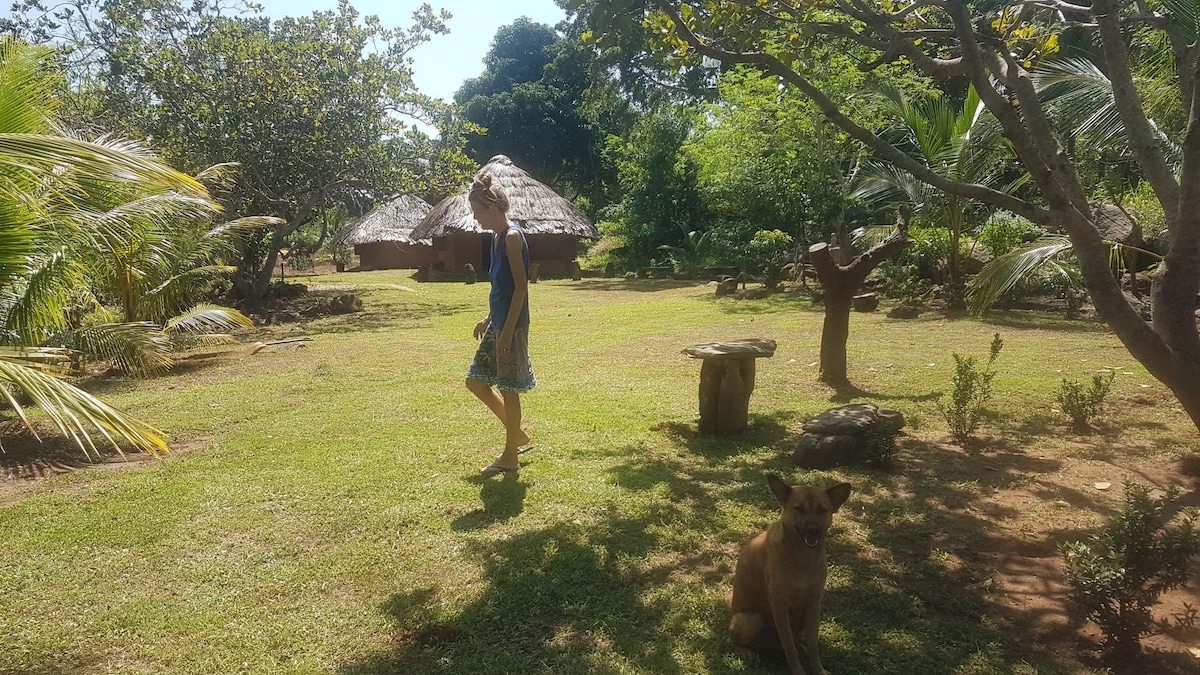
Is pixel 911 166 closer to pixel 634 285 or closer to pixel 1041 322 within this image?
pixel 1041 322

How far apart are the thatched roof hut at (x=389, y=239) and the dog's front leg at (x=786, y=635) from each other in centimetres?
2884

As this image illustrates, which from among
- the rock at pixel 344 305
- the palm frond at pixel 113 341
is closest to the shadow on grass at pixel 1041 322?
the palm frond at pixel 113 341

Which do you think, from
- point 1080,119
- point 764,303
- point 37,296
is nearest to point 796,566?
point 37,296

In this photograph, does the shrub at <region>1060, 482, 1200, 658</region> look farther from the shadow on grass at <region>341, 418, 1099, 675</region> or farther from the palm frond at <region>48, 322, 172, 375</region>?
the palm frond at <region>48, 322, 172, 375</region>

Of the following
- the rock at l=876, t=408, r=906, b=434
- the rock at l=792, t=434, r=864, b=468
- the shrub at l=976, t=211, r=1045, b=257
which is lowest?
the rock at l=792, t=434, r=864, b=468

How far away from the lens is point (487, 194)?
15.2ft

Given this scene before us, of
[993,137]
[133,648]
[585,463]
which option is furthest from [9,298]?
[993,137]

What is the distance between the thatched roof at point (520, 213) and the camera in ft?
83.3

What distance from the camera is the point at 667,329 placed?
12.4 metres

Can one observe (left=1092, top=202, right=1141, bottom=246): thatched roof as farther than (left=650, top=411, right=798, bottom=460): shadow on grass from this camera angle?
Yes

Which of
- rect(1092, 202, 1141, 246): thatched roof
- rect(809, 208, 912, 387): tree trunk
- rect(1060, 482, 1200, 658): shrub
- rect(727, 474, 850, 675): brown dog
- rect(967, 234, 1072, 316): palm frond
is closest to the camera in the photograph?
rect(727, 474, 850, 675): brown dog

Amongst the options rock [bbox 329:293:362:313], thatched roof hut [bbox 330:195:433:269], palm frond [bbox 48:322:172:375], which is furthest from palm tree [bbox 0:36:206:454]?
thatched roof hut [bbox 330:195:433:269]

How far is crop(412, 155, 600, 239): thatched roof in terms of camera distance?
999 inches

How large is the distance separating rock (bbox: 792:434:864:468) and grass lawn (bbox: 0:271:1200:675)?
0.18 metres
